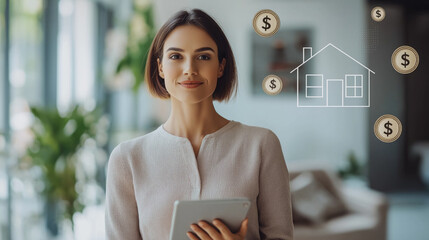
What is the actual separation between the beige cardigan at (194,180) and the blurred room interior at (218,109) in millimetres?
172

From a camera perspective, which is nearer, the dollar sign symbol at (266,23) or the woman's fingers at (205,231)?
the woman's fingers at (205,231)

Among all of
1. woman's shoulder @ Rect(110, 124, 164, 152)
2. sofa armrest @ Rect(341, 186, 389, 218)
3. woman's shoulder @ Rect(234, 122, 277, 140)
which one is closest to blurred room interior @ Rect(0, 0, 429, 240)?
sofa armrest @ Rect(341, 186, 389, 218)

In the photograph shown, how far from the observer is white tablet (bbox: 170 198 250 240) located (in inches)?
42.8

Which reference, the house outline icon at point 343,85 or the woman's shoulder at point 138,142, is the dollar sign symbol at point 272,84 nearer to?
the house outline icon at point 343,85

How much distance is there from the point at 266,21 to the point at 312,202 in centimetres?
196

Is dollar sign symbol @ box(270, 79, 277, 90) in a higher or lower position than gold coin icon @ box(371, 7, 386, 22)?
lower

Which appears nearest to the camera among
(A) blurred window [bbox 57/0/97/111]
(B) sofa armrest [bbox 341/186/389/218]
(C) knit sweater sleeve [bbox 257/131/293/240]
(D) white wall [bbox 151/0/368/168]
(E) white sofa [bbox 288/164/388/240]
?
(C) knit sweater sleeve [bbox 257/131/293/240]

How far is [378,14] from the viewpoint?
5.02ft

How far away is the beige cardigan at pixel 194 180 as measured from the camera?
1.21 metres

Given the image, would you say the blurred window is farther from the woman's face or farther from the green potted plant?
the woman's face

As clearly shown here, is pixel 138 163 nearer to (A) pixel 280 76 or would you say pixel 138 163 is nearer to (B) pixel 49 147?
(A) pixel 280 76

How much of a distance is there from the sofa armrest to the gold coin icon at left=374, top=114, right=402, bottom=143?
38.3 inches

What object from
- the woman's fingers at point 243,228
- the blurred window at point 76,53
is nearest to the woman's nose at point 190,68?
the woman's fingers at point 243,228

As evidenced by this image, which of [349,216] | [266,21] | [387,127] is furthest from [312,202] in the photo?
[266,21]
